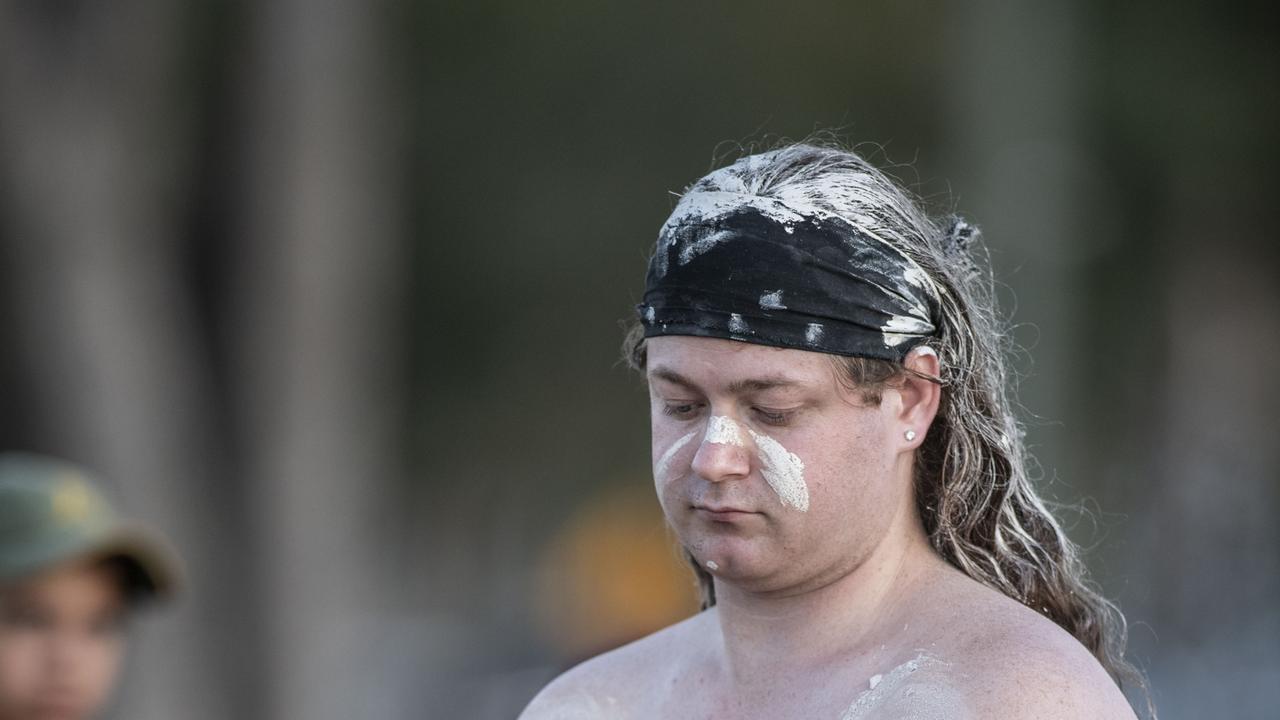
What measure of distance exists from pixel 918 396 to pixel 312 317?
291 inches

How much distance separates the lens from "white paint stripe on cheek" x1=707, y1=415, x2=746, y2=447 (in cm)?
289

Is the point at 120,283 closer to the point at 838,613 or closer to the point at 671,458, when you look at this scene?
the point at 671,458

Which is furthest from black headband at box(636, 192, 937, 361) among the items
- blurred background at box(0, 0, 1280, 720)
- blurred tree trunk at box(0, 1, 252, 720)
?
blurred tree trunk at box(0, 1, 252, 720)

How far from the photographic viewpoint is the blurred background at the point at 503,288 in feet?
30.7

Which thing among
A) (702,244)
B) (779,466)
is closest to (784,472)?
(779,466)

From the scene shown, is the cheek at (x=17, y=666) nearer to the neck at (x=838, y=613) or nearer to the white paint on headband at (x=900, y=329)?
the neck at (x=838, y=613)

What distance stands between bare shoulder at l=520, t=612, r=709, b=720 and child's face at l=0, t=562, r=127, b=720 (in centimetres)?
90

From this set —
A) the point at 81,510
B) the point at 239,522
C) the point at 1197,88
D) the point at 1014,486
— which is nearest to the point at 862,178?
the point at 1014,486

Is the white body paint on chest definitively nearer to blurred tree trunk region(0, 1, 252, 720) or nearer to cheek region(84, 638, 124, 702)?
cheek region(84, 638, 124, 702)

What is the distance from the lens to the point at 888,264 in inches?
117

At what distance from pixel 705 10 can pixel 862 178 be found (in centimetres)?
1150

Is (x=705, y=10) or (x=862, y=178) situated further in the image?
(x=705, y=10)

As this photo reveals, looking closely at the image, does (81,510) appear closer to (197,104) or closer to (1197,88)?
(197,104)

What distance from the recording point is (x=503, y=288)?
47.7 feet
